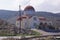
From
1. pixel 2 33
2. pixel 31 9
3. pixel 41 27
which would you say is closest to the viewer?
pixel 2 33

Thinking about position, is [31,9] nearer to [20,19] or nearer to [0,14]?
[20,19]

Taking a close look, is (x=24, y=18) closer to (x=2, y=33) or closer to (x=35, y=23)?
(x=35, y=23)

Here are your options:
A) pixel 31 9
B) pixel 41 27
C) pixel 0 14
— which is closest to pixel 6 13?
pixel 0 14

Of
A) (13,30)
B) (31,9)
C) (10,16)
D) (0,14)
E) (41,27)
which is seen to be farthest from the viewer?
(10,16)

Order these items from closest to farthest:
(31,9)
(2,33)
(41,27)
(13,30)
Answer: (2,33) < (13,30) < (41,27) < (31,9)

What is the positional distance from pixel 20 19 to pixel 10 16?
1824 cm

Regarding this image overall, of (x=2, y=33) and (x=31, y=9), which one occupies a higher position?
(x=31, y=9)

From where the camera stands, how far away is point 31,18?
38250 mm

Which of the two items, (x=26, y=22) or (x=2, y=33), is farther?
(x=26, y=22)

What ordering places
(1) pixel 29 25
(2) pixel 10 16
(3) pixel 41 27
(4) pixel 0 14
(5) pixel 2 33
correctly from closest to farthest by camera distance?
(5) pixel 2 33
(3) pixel 41 27
(1) pixel 29 25
(4) pixel 0 14
(2) pixel 10 16

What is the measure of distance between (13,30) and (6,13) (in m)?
24.8

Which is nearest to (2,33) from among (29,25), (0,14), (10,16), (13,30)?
(13,30)

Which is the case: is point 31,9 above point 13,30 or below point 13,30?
above

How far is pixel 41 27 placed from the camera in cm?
3409
